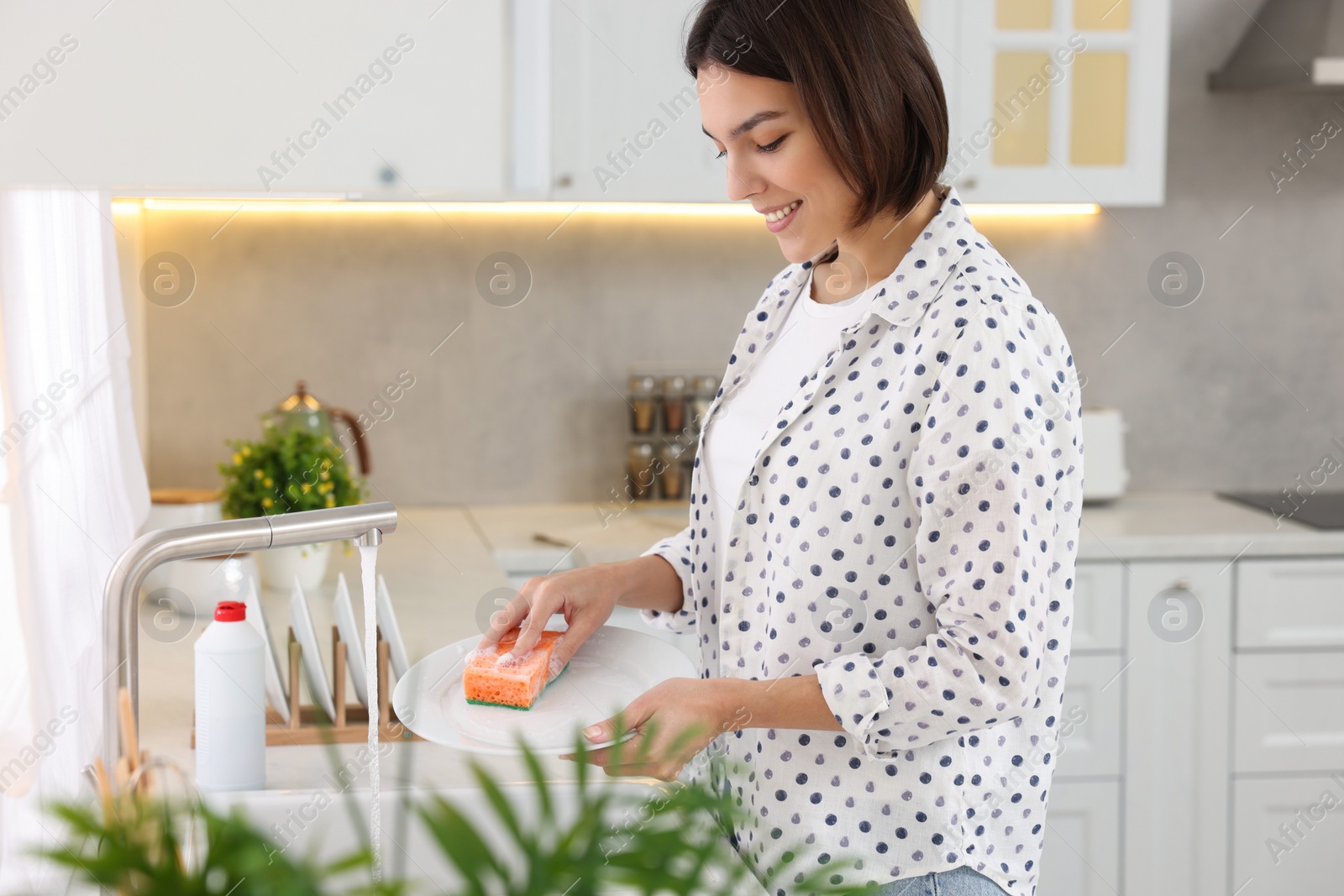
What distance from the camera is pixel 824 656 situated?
1.01 meters

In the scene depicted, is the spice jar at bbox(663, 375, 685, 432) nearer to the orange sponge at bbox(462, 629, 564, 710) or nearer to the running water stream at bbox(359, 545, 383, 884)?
the orange sponge at bbox(462, 629, 564, 710)

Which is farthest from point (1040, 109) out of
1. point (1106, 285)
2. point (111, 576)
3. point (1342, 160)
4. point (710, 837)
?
point (710, 837)

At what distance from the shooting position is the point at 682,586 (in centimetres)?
128

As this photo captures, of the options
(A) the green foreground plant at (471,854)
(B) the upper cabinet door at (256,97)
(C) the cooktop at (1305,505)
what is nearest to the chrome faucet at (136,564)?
(A) the green foreground plant at (471,854)

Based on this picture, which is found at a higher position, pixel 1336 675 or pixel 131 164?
pixel 131 164

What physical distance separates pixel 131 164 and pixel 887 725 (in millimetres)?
1168

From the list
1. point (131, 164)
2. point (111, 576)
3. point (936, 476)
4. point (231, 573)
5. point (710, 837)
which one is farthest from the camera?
point (231, 573)

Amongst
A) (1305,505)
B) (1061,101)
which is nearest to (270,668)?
(1061,101)

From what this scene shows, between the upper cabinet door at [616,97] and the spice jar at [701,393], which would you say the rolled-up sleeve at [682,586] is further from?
the spice jar at [701,393]

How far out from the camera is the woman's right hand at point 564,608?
3.72 feet

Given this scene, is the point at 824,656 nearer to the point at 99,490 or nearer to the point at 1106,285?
the point at 99,490

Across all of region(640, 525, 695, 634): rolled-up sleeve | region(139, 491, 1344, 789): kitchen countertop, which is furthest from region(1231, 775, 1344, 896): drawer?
region(640, 525, 695, 634): rolled-up sleeve

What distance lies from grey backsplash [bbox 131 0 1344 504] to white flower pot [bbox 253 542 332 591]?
1.89 feet

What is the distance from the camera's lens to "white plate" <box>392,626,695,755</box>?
941mm
